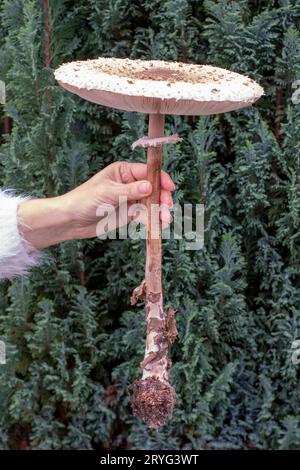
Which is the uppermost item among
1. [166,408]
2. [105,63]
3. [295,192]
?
[105,63]

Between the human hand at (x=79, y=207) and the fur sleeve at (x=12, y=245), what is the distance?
34 mm

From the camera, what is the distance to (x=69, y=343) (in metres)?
3.38

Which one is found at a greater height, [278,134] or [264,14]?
[264,14]

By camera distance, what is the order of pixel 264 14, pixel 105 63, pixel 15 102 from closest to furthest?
pixel 105 63 < pixel 264 14 < pixel 15 102

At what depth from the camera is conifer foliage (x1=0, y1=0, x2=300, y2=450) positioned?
3.15 m

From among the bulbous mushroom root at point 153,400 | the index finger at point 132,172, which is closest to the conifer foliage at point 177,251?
the index finger at point 132,172

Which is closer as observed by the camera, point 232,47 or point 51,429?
point 232,47

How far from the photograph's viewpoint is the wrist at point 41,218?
2.33m

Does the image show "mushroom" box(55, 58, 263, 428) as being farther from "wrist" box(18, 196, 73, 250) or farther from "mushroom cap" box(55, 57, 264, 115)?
"wrist" box(18, 196, 73, 250)

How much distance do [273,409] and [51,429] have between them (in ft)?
3.85

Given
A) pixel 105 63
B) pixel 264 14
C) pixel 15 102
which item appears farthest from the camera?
pixel 15 102

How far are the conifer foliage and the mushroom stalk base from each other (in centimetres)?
109
